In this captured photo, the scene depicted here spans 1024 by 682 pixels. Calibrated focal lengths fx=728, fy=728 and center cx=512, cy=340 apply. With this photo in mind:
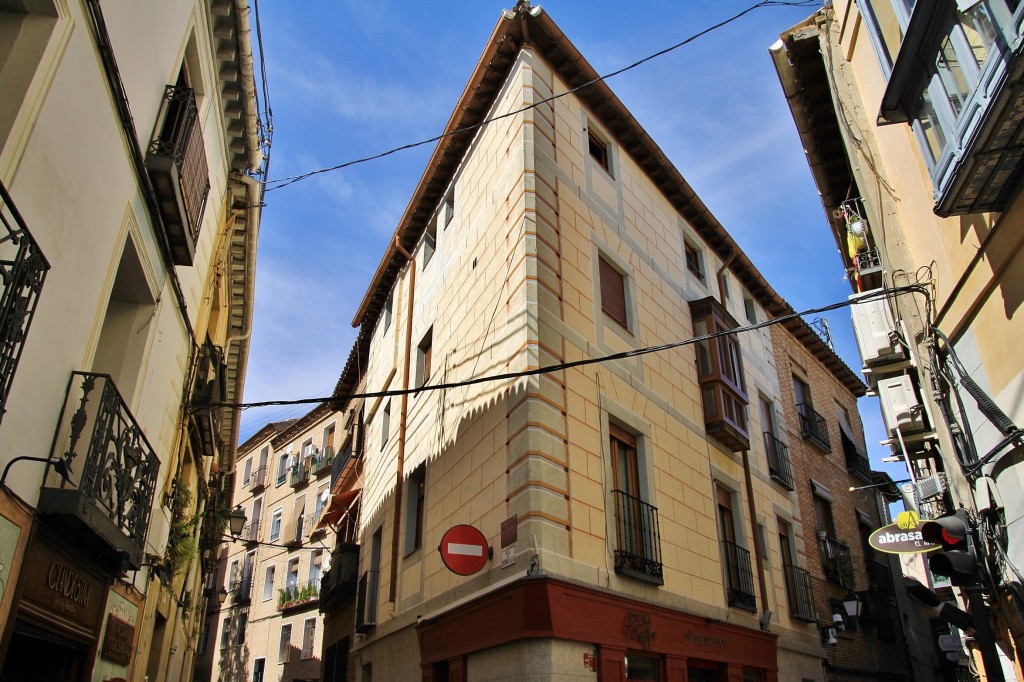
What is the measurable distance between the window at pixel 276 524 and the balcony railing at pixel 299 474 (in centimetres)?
154

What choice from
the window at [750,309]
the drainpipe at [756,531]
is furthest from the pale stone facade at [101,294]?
the window at [750,309]

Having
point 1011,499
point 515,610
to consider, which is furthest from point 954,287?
point 515,610

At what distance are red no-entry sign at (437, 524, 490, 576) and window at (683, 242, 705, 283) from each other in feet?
28.1

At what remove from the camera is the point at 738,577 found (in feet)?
38.0

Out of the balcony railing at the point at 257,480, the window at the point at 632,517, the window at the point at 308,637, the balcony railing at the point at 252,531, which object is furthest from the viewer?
the balcony railing at the point at 257,480

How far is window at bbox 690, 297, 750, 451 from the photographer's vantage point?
12570 mm

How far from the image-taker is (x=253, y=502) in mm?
33969

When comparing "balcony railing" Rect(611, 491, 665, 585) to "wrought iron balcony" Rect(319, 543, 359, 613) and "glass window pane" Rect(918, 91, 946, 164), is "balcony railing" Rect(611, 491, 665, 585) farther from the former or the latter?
"wrought iron balcony" Rect(319, 543, 359, 613)

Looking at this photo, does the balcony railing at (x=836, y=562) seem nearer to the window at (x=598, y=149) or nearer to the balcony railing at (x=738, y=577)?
the balcony railing at (x=738, y=577)

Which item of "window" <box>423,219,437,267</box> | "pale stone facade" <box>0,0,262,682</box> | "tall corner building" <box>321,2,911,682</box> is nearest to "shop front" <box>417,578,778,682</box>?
"tall corner building" <box>321,2,911,682</box>

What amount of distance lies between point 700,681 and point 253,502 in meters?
28.4

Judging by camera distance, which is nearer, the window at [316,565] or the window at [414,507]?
the window at [414,507]

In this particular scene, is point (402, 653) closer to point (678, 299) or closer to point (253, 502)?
point (678, 299)

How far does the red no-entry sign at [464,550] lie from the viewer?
8117 millimetres
